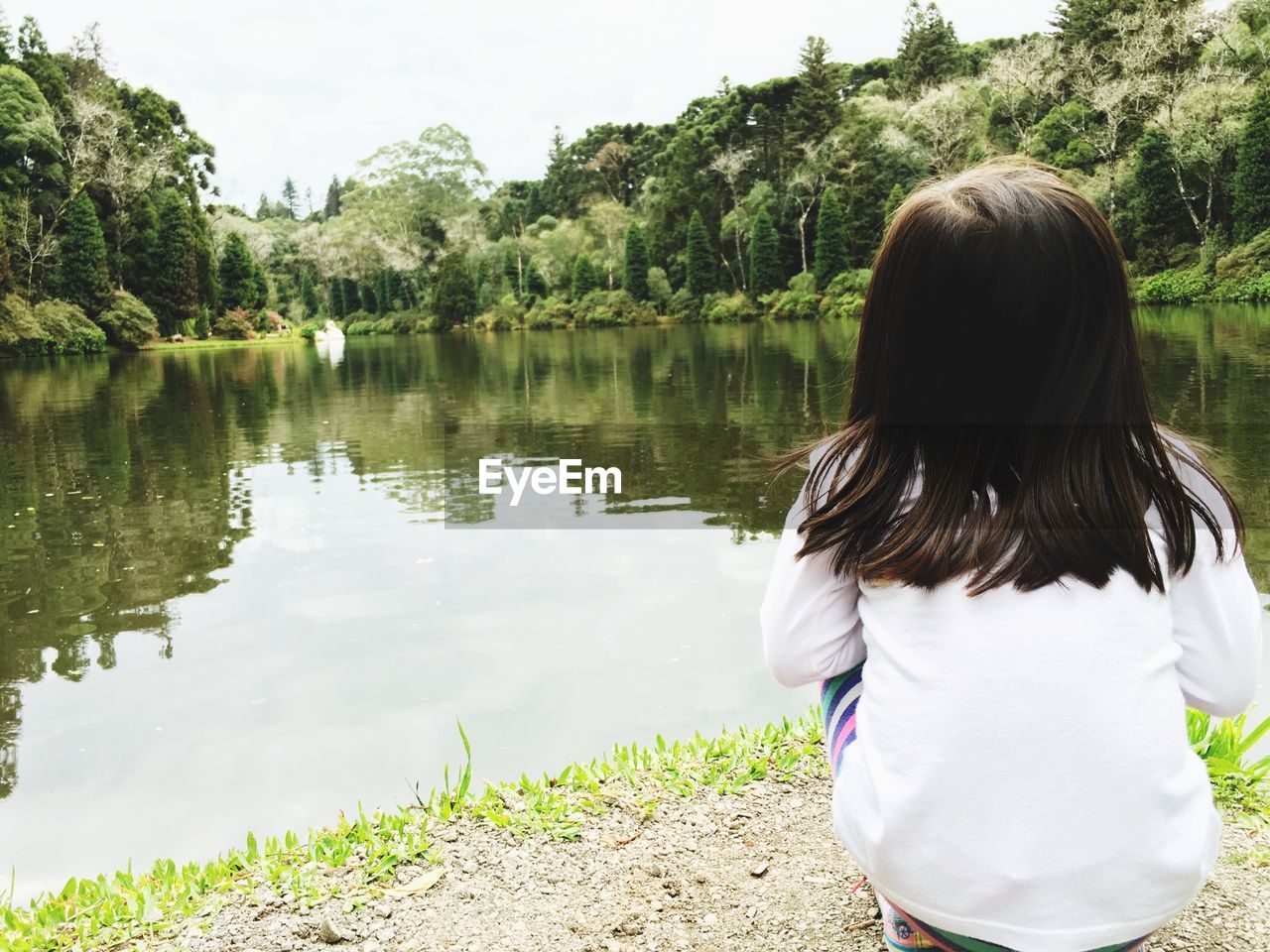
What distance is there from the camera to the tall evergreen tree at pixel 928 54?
35.9m

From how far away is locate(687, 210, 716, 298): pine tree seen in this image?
3681cm

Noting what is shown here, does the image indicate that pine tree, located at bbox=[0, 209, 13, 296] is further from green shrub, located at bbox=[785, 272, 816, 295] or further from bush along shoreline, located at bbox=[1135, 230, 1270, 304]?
bush along shoreline, located at bbox=[1135, 230, 1270, 304]

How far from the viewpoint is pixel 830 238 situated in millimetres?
33125

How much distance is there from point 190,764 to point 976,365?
309 cm

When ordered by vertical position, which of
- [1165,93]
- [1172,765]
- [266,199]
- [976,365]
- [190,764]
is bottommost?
[190,764]

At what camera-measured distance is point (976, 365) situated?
117cm

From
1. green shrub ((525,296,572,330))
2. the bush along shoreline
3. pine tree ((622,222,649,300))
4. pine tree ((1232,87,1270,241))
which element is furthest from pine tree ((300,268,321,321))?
pine tree ((1232,87,1270,241))

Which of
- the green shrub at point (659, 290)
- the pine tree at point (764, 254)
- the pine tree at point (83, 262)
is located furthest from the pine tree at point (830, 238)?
the pine tree at point (83, 262)

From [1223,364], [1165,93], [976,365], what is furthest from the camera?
[1165,93]

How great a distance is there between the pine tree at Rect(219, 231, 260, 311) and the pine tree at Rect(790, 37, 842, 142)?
861 inches

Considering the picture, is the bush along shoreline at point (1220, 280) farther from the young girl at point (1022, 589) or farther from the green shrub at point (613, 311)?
the young girl at point (1022, 589)

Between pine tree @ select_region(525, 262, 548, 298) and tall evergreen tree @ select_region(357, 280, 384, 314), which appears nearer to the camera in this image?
pine tree @ select_region(525, 262, 548, 298)

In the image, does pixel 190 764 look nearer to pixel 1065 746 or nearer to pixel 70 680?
pixel 70 680

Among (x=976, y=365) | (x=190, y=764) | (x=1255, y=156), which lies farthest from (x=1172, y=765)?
(x=1255, y=156)
